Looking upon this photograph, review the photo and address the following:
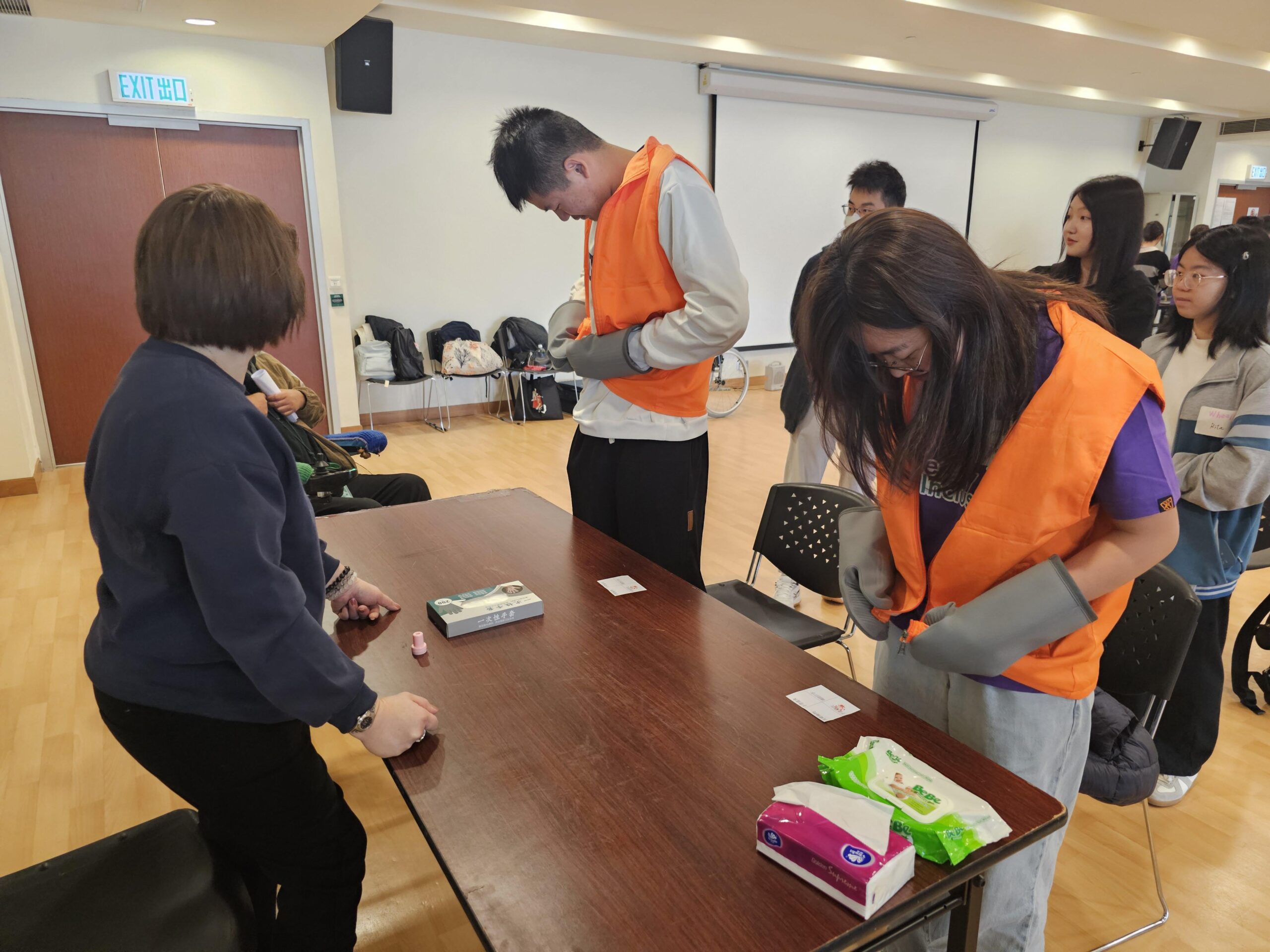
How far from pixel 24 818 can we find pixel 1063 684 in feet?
7.70

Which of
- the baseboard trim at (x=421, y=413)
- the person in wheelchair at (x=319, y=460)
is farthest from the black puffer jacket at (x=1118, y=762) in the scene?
the baseboard trim at (x=421, y=413)

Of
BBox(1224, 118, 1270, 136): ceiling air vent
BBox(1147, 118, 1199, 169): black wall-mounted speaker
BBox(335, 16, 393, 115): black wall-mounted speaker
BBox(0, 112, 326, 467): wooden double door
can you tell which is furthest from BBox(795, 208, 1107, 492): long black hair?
BBox(1224, 118, 1270, 136): ceiling air vent

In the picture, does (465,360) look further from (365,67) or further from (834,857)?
(834,857)

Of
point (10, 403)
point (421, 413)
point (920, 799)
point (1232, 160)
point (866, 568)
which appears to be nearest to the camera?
point (920, 799)

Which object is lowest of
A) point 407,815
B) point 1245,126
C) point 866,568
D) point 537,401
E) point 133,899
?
point 407,815

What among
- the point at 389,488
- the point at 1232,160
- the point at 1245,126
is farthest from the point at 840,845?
the point at 1232,160

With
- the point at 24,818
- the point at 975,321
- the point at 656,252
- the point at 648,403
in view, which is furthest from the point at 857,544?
the point at 24,818

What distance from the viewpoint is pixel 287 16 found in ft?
15.4

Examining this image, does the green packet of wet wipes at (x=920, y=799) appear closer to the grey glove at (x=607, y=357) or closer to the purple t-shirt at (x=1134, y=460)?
the purple t-shirt at (x=1134, y=460)

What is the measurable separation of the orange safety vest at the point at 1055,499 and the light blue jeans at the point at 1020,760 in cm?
5

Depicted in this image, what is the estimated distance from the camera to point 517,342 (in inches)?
262

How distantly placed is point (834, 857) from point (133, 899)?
37.1 inches

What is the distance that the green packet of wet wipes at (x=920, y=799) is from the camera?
0.89 m

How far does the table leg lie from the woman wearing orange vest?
203 millimetres
